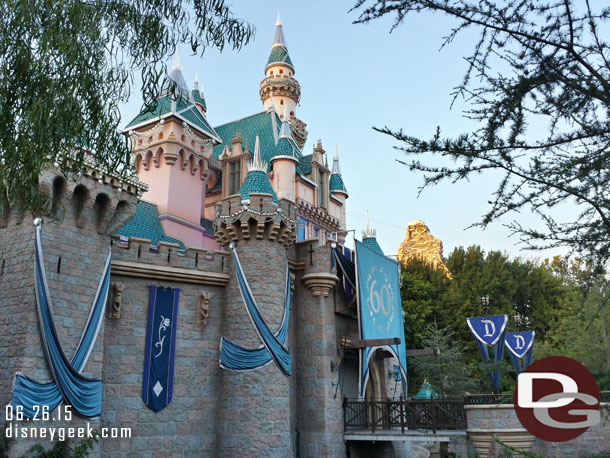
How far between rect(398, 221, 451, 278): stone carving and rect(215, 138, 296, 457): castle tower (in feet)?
102

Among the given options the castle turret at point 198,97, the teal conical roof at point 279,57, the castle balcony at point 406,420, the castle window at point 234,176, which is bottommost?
the castle balcony at point 406,420

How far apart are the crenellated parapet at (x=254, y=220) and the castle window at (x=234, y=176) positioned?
28.7 feet

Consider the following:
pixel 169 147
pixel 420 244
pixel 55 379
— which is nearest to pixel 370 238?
pixel 169 147

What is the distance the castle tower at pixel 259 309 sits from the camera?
42.7 ft

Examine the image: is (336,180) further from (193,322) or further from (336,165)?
(193,322)

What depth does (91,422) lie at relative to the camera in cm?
1083

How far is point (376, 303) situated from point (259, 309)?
5115 millimetres

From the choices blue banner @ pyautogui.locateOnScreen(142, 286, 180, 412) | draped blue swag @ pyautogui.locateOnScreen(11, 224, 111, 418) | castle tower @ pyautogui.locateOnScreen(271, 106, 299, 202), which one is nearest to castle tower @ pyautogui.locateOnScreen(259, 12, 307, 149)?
castle tower @ pyautogui.locateOnScreen(271, 106, 299, 202)

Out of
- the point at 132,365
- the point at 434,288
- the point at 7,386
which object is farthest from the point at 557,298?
→ the point at 7,386

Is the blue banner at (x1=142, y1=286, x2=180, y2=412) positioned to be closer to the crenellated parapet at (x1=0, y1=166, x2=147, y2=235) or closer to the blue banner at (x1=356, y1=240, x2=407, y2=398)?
the crenellated parapet at (x1=0, y1=166, x2=147, y2=235)

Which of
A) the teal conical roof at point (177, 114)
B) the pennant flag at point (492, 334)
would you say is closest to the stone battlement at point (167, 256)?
the teal conical roof at point (177, 114)

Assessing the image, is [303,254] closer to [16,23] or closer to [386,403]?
[386,403]

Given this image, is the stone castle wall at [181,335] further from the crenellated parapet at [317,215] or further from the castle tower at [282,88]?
the castle tower at [282,88]

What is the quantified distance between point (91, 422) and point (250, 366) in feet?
12.9
